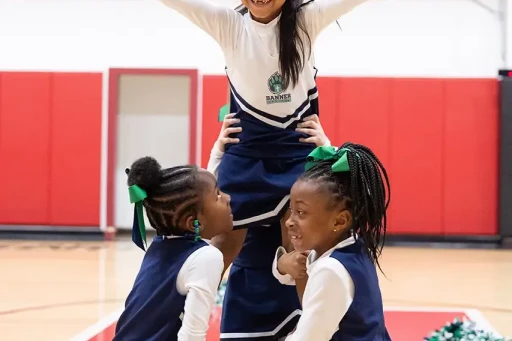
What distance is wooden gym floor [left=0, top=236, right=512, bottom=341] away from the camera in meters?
3.37

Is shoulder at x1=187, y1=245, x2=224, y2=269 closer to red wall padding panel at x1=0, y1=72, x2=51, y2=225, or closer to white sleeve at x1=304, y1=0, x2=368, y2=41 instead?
white sleeve at x1=304, y1=0, x2=368, y2=41

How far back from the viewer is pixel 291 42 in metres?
2.09

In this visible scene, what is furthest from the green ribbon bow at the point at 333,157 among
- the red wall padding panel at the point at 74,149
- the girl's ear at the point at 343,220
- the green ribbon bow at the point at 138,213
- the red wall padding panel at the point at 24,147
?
the red wall padding panel at the point at 24,147

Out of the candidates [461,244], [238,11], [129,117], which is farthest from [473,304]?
[129,117]

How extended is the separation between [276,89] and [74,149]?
17.2 ft

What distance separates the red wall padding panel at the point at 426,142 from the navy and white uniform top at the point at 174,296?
5.01 metres

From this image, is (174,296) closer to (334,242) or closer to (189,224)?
(189,224)

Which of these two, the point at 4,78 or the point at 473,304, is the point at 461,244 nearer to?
the point at 473,304

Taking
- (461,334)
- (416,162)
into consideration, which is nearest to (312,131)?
(461,334)

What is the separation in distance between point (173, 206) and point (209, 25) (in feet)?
2.05

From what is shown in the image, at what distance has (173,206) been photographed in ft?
6.21

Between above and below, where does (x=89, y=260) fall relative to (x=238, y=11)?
below

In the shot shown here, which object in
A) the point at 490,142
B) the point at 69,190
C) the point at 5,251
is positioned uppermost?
the point at 490,142

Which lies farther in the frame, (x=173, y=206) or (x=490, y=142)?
(x=490, y=142)
